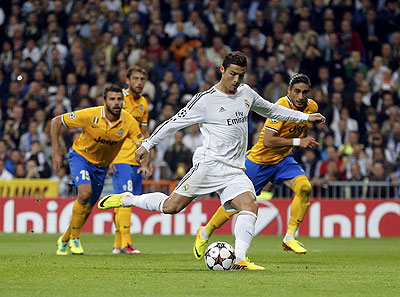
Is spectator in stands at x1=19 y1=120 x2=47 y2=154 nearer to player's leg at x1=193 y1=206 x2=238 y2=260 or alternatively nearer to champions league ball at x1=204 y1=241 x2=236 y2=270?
player's leg at x1=193 y1=206 x2=238 y2=260

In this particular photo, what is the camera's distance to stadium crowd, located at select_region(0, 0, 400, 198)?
64.6ft

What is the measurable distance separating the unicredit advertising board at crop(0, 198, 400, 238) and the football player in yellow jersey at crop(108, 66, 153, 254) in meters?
5.46

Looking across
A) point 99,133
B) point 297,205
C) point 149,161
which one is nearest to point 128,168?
point 149,161

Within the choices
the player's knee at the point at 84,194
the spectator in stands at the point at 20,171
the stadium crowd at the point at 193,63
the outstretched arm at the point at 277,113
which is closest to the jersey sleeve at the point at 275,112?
the outstretched arm at the point at 277,113

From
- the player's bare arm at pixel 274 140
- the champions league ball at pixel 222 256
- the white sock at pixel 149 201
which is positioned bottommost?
the champions league ball at pixel 222 256

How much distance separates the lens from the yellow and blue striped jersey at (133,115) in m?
13.3

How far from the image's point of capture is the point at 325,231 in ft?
60.8

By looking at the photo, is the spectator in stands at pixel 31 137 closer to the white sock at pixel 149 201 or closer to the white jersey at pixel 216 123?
the white sock at pixel 149 201

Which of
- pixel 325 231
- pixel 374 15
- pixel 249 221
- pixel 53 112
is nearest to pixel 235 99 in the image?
pixel 249 221

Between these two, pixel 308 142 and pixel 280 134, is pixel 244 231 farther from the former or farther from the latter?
pixel 280 134

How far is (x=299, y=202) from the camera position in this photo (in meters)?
12.5

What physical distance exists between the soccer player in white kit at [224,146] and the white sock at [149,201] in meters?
0.24

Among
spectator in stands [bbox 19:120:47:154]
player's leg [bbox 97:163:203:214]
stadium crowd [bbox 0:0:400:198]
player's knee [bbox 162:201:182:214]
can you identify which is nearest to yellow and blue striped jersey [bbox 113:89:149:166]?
player's leg [bbox 97:163:203:214]

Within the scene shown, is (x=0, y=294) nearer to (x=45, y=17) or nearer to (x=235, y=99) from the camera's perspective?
(x=235, y=99)
